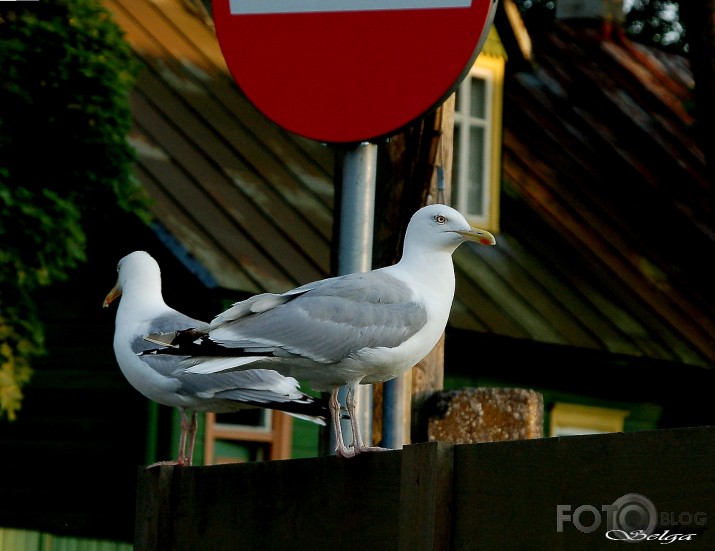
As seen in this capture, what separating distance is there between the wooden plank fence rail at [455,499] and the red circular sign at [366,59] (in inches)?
32.9

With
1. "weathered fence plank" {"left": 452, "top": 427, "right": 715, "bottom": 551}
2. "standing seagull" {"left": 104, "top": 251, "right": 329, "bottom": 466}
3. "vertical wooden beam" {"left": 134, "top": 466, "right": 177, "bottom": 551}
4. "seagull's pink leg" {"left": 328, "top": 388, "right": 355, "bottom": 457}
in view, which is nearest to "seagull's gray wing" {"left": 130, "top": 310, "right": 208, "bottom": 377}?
"standing seagull" {"left": 104, "top": 251, "right": 329, "bottom": 466}

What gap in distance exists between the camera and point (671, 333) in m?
16.9

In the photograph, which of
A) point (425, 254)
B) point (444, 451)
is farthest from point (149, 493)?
point (444, 451)

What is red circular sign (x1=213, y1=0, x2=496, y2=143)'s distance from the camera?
3830 mm

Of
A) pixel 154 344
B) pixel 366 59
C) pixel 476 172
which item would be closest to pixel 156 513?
pixel 366 59

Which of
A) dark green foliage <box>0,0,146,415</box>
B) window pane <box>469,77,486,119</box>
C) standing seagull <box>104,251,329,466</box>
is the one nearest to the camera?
standing seagull <box>104,251,329,466</box>

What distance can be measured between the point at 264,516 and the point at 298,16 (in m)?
1.18

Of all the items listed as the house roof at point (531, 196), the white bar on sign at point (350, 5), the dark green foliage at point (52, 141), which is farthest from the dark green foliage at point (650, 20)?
the white bar on sign at point (350, 5)

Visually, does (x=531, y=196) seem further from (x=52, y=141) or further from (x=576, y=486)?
(x=576, y=486)

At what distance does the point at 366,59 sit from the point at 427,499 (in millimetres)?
1246

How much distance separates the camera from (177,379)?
6.41m

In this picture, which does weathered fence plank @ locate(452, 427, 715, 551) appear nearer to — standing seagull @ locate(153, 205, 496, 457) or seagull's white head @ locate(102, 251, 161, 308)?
standing seagull @ locate(153, 205, 496, 457)

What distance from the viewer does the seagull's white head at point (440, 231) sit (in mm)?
4633

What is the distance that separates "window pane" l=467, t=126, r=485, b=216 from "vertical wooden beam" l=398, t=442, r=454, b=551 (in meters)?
13.7
